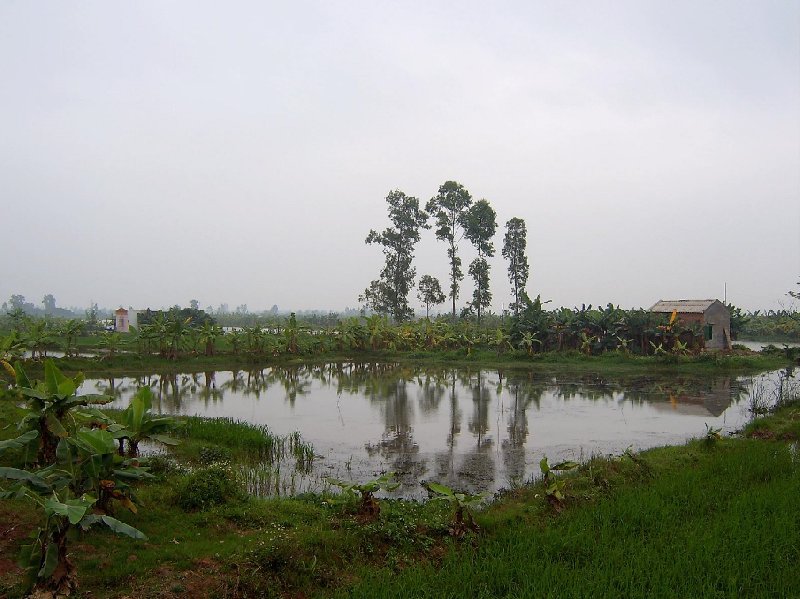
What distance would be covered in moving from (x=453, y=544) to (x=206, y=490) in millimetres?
2471

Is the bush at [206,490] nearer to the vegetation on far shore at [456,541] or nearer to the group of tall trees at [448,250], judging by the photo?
the vegetation on far shore at [456,541]

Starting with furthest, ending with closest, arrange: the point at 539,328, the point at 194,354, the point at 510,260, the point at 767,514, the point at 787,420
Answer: the point at 510,260 < the point at 539,328 < the point at 194,354 < the point at 787,420 < the point at 767,514

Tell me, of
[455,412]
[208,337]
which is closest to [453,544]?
[455,412]

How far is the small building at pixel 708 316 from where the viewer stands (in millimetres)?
22422

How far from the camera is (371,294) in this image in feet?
106

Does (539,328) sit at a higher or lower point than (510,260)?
lower

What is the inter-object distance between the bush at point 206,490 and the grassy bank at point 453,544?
0.01 m

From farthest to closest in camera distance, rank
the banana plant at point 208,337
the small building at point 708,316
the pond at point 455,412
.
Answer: the small building at point 708,316, the banana plant at point 208,337, the pond at point 455,412

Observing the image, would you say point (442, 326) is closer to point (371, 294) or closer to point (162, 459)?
point (371, 294)

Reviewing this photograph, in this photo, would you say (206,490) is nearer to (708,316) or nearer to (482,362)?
(482,362)

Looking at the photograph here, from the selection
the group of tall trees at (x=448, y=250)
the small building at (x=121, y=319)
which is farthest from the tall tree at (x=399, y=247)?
the small building at (x=121, y=319)

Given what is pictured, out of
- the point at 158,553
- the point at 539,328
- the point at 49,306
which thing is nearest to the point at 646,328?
the point at 539,328

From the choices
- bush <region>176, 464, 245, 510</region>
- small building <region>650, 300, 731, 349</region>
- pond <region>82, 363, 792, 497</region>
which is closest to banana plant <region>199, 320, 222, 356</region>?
pond <region>82, 363, 792, 497</region>

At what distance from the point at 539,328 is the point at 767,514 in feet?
59.3
